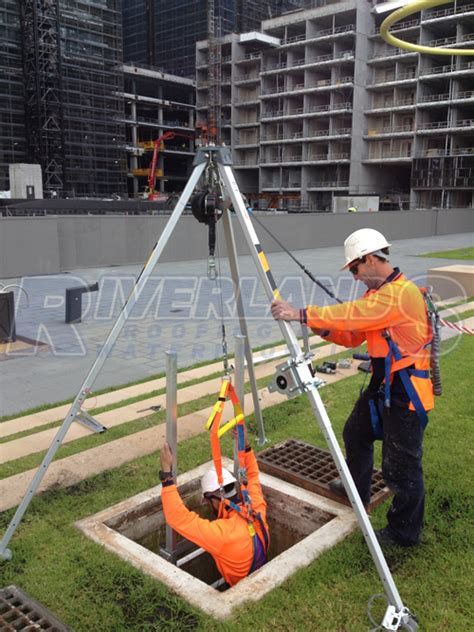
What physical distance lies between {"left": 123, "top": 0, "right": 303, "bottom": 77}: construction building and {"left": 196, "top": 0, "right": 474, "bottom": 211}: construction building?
15.1ft

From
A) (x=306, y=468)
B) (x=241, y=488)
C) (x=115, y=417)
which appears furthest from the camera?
(x=115, y=417)

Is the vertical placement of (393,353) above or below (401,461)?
above

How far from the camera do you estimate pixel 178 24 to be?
84.4m

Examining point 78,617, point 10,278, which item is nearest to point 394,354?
point 78,617

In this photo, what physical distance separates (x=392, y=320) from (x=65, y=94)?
5362 centimetres

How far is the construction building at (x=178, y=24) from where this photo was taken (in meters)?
81.1

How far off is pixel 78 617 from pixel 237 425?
1.45 meters

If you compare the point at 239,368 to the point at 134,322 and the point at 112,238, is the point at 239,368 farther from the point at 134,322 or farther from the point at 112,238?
the point at 112,238

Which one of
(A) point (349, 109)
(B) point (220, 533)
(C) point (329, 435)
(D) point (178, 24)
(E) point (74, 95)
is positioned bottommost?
(B) point (220, 533)

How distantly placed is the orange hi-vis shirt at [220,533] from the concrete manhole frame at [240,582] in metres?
0.15

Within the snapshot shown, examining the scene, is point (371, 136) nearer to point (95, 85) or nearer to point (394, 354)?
point (95, 85)

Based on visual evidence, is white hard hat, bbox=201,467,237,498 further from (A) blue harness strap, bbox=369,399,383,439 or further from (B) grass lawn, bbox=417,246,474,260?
(B) grass lawn, bbox=417,246,474,260

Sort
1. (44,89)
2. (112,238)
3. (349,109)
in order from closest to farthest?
(112,238) → (44,89) → (349,109)

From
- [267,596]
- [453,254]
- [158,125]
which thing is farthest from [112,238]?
[158,125]
